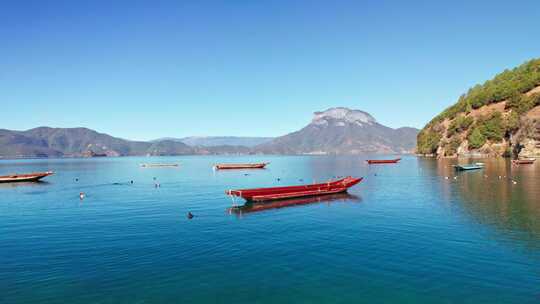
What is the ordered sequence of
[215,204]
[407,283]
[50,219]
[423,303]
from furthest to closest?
[215,204], [50,219], [407,283], [423,303]

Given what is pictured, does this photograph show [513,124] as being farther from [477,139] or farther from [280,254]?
[280,254]

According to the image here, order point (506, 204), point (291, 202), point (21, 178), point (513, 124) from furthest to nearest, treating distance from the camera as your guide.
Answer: point (513, 124) < point (21, 178) < point (291, 202) < point (506, 204)

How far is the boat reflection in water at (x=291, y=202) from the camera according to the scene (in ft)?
151

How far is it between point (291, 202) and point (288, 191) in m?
3.08

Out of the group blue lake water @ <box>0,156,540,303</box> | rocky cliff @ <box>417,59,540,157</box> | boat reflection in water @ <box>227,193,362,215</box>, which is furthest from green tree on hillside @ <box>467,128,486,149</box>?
boat reflection in water @ <box>227,193,362,215</box>

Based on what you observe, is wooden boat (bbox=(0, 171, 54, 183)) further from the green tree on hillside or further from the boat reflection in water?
the green tree on hillside

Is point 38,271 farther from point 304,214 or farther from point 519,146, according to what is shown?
point 519,146

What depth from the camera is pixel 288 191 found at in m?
53.6

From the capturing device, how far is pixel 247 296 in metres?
18.1

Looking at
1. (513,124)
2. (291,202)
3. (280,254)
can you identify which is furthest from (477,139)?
(280,254)

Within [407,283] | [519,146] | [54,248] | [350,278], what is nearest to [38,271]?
[54,248]

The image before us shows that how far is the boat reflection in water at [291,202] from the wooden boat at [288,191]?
2.29 feet

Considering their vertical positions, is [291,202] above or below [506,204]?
below

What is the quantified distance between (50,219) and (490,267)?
45.9m
